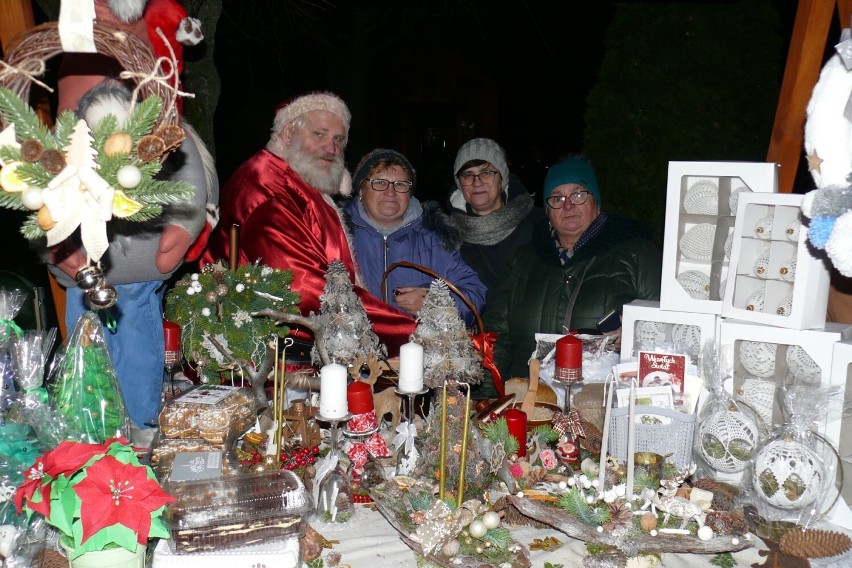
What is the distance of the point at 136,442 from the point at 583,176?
2.32 m

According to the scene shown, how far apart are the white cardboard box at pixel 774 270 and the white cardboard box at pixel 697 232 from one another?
134 mm

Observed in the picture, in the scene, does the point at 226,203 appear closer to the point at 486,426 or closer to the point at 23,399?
the point at 23,399

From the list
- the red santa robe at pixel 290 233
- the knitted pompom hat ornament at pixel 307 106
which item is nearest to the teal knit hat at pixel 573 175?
the red santa robe at pixel 290 233

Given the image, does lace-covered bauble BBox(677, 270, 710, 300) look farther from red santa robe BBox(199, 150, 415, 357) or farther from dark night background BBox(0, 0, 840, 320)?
dark night background BBox(0, 0, 840, 320)

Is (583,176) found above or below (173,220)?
above

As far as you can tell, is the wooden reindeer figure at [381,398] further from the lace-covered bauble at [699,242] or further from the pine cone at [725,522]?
the lace-covered bauble at [699,242]

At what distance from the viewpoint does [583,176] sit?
137 inches

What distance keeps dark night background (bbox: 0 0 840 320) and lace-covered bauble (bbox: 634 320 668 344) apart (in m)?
3.04

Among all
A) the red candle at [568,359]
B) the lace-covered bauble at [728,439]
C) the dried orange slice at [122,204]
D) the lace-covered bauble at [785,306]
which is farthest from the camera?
the red candle at [568,359]

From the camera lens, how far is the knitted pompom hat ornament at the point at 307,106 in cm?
383

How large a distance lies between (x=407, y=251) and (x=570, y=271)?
0.93 m

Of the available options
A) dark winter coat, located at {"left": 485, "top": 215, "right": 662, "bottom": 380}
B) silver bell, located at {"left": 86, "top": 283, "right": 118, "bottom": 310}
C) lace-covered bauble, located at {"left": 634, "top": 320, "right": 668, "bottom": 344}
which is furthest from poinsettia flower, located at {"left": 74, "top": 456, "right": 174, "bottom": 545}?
dark winter coat, located at {"left": 485, "top": 215, "right": 662, "bottom": 380}

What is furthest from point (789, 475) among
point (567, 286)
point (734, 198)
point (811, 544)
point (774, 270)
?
point (567, 286)

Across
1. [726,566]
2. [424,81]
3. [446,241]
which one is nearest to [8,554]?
[726,566]
